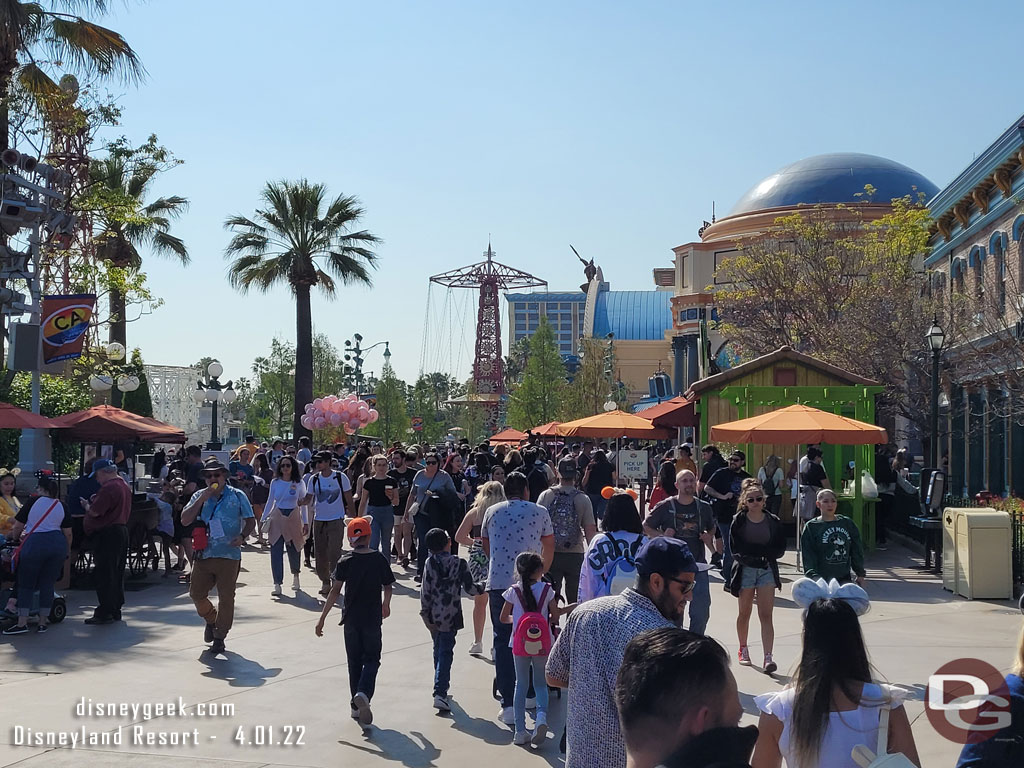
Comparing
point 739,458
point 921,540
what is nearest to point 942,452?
point 921,540

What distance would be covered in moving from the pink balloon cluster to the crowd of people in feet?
57.4

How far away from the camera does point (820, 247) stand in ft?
109

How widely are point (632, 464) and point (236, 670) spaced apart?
16112 millimetres

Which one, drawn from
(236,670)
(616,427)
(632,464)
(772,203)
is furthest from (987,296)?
(772,203)

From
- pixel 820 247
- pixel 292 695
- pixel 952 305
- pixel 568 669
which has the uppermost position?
pixel 820 247

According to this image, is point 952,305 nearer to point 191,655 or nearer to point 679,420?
point 679,420

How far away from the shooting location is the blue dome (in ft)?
189

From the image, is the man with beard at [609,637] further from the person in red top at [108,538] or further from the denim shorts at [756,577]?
the person in red top at [108,538]

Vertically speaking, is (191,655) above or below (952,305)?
below

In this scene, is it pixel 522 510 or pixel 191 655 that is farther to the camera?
pixel 191 655

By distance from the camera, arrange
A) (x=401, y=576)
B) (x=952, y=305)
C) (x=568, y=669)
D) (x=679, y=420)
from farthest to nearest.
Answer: (x=952, y=305) → (x=679, y=420) → (x=401, y=576) → (x=568, y=669)

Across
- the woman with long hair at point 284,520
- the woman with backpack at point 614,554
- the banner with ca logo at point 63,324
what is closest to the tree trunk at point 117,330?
the banner with ca logo at point 63,324

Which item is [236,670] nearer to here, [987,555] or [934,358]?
[987,555]

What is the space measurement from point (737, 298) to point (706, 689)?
3255 centimetres
